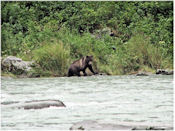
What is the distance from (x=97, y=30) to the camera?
23.9 meters

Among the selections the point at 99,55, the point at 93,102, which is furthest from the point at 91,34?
the point at 93,102

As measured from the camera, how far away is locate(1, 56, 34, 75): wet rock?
19000 millimetres

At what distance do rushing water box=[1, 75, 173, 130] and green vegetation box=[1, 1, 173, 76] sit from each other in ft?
9.69

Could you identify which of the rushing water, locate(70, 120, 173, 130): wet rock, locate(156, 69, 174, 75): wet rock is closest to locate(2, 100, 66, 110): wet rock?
the rushing water

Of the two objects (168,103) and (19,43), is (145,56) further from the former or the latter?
(168,103)

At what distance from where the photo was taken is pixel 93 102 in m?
10.5

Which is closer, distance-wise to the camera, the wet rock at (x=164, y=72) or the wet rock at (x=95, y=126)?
the wet rock at (x=95, y=126)

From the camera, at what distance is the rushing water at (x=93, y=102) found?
8008 mm

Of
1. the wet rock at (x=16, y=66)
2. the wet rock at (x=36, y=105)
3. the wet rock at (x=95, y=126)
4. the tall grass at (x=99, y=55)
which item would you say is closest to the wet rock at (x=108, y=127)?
the wet rock at (x=95, y=126)

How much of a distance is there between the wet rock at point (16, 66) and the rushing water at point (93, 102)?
2.73 meters

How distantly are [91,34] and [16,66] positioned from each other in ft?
19.0

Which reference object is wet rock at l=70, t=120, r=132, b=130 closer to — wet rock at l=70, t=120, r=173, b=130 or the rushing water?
wet rock at l=70, t=120, r=173, b=130

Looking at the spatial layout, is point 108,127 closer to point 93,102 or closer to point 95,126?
point 95,126

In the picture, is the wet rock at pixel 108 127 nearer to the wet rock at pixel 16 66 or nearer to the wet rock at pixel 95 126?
the wet rock at pixel 95 126
